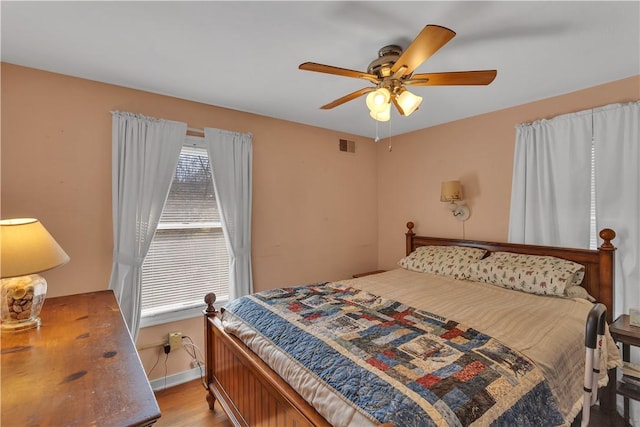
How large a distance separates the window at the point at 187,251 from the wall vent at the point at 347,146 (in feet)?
5.68

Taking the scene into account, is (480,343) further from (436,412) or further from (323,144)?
(323,144)

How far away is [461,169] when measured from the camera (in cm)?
323

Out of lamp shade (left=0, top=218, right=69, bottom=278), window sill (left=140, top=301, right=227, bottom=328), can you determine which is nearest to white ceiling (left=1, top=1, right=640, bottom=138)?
lamp shade (left=0, top=218, right=69, bottom=278)

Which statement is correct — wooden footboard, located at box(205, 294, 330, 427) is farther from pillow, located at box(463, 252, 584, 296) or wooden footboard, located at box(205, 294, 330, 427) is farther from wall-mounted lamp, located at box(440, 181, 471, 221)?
wall-mounted lamp, located at box(440, 181, 471, 221)

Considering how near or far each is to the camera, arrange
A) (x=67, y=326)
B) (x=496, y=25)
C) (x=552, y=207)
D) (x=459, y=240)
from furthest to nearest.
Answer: (x=459, y=240), (x=552, y=207), (x=496, y=25), (x=67, y=326)

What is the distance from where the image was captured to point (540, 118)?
2.68 m

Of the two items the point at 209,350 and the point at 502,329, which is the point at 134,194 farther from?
the point at 502,329

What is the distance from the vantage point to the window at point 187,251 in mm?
2555

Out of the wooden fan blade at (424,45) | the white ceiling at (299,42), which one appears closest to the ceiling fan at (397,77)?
the wooden fan blade at (424,45)

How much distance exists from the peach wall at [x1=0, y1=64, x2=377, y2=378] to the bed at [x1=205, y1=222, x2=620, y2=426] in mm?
918

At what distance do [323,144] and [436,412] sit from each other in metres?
3.05

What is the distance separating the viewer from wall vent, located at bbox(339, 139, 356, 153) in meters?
3.81

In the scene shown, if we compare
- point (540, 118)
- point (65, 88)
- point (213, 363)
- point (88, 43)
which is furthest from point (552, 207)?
point (65, 88)

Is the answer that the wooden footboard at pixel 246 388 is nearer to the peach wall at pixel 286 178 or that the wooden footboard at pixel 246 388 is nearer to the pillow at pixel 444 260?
the peach wall at pixel 286 178
